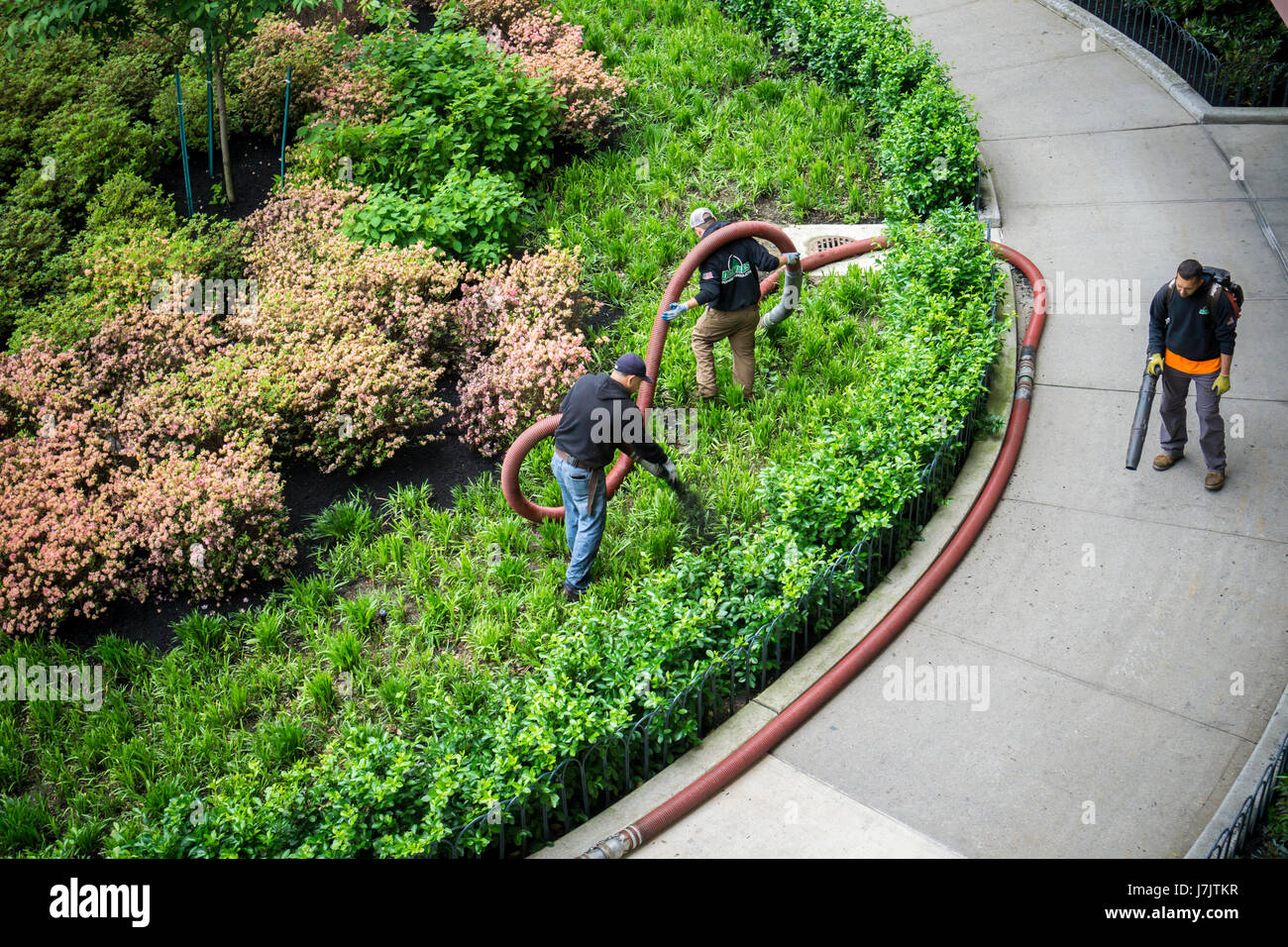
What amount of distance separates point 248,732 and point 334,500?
2.43m

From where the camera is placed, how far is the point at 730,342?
30.4 feet

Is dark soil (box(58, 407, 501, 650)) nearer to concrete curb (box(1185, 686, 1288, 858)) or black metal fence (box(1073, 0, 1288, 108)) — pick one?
concrete curb (box(1185, 686, 1288, 858))

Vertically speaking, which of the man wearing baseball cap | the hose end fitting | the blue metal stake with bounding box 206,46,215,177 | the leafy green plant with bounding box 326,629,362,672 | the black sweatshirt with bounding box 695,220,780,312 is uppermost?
the blue metal stake with bounding box 206,46,215,177

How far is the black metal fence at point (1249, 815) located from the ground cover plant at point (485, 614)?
2.70 meters

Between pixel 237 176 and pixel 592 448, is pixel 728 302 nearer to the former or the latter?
pixel 592 448

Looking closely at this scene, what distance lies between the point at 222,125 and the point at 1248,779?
11459 mm

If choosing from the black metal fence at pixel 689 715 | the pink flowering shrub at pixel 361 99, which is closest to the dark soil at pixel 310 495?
the black metal fence at pixel 689 715

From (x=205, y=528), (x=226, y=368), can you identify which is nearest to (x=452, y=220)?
(x=226, y=368)

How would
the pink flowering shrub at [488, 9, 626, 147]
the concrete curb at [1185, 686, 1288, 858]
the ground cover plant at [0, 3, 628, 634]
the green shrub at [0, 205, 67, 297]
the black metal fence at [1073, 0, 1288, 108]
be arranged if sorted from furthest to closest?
the black metal fence at [1073, 0, 1288, 108], the pink flowering shrub at [488, 9, 626, 147], the green shrub at [0, 205, 67, 297], the ground cover plant at [0, 3, 628, 634], the concrete curb at [1185, 686, 1288, 858]

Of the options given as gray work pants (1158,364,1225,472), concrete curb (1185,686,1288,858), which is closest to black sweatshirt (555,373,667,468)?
gray work pants (1158,364,1225,472)

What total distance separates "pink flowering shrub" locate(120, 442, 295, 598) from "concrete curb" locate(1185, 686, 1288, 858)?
6.42 meters

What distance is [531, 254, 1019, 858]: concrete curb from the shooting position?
618 centimetres

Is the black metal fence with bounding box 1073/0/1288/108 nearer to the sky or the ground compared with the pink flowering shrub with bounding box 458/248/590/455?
nearer to the sky

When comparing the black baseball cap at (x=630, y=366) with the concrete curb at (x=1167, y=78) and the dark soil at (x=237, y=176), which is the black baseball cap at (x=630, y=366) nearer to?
the dark soil at (x=237, y=176)
